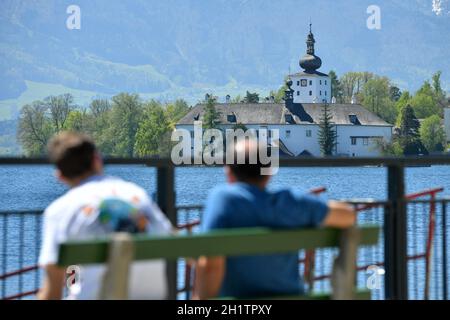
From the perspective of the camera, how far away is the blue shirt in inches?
160

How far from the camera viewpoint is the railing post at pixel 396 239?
5.85m

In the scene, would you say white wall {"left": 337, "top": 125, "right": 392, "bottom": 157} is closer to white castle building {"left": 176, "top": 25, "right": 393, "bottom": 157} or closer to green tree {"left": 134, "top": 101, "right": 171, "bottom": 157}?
white castle building {"left": 176, "top": 25, "right": 393, "bottom": 157}

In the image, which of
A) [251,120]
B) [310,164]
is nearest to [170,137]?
[251,120]

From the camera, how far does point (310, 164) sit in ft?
19.0

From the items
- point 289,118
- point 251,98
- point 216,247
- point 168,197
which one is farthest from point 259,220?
point 251,98

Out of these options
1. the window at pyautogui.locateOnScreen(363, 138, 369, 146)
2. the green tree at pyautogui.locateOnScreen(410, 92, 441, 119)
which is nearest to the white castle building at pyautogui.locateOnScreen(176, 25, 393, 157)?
the window at pyautogui.locateOnScreen(363, 138, 369, 146)

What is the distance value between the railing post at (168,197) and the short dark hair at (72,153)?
51.7 inches

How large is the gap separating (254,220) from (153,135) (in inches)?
5845

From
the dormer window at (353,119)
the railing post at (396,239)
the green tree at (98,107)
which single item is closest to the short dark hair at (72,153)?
the railing post at (396,239)

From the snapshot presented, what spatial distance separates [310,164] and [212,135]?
15965 centimetres

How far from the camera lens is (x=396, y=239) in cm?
591

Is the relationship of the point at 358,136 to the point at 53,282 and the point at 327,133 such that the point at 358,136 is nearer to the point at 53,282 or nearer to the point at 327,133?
the point at 327,133

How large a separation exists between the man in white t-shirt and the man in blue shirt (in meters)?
0.24
